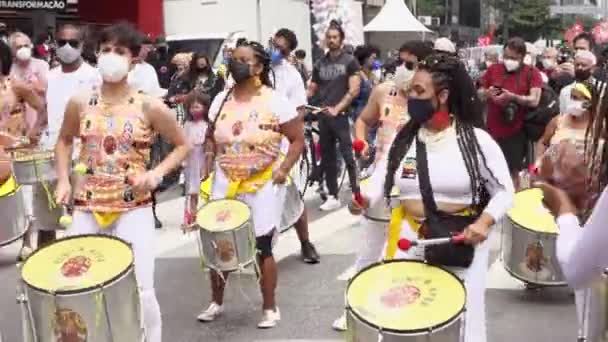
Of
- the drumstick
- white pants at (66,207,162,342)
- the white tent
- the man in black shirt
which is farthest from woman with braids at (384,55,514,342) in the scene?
the white tent

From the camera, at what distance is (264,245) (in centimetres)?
605

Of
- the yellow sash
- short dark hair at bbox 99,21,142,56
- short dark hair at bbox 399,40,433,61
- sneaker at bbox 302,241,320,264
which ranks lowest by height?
sneaker at bbox 302,241,320,264

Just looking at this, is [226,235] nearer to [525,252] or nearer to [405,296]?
[525,252]

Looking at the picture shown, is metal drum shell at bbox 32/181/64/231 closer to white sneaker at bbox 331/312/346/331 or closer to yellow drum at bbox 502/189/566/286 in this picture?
white sneaker at bbox 331/312/346/331

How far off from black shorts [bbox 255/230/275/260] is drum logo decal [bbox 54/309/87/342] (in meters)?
2.12

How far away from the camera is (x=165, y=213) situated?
10.4 meters

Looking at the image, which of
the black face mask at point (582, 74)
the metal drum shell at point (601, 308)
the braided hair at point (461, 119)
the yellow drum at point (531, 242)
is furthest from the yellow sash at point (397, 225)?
the black face mask at point (582, 74)

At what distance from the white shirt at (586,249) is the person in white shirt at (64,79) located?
229 inches

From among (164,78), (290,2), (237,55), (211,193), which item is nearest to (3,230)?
(211,193)

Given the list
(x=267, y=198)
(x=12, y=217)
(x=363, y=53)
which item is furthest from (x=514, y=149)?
(x=363, y=53)

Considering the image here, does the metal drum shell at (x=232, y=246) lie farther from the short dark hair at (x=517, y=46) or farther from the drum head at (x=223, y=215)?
the short dark hair at (x=517, y=46)

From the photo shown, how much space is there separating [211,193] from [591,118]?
13.8 feet

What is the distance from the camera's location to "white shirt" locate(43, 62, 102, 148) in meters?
7.51

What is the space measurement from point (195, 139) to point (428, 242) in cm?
548
